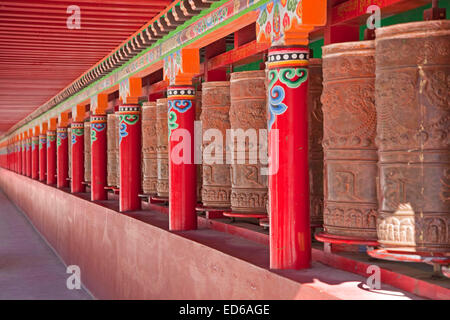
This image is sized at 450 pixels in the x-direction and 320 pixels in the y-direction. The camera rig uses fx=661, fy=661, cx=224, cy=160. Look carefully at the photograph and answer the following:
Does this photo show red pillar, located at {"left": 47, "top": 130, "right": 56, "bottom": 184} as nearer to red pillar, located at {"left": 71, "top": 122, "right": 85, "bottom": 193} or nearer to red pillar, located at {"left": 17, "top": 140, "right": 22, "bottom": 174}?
red pillar, located at {"left": 71, "top": 122, "right": 85, "bottom": 193}

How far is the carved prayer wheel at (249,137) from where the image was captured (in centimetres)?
568

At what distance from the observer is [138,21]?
258 inches

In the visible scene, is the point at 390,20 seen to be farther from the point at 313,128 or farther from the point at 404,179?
the point at 404,179

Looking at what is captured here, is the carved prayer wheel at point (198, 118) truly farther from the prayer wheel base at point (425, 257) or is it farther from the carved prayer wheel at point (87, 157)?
the carved prayer wheel at point (87, 157)

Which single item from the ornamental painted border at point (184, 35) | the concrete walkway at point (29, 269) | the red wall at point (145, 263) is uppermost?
the ornamental painted border at point (184, 35)

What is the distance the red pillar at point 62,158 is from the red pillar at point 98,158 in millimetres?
4414

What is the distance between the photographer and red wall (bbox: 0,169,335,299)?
4.26 metres

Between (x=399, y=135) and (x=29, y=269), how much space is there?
934cm

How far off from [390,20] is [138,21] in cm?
264

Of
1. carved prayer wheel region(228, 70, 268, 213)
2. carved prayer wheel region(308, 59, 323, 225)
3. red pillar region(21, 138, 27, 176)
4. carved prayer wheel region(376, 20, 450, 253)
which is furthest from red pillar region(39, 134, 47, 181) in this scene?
carved prayer wheel region(376, 20, 450, 253)

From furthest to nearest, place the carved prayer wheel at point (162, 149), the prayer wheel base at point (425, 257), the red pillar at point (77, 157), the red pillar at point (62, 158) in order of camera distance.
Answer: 1. the red pillar at point (62, 158)
2. the red pillar at point (77, 157)
3. the carved prayer wheel at point (162, 149)
4. the prayer wheel base at point (425, 257)

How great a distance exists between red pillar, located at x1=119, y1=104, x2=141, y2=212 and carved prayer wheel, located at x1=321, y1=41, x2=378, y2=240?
4.98 meters

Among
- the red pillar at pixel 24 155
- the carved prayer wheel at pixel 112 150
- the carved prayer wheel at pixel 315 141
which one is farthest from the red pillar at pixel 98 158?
the red pillar at pixel 24 155
